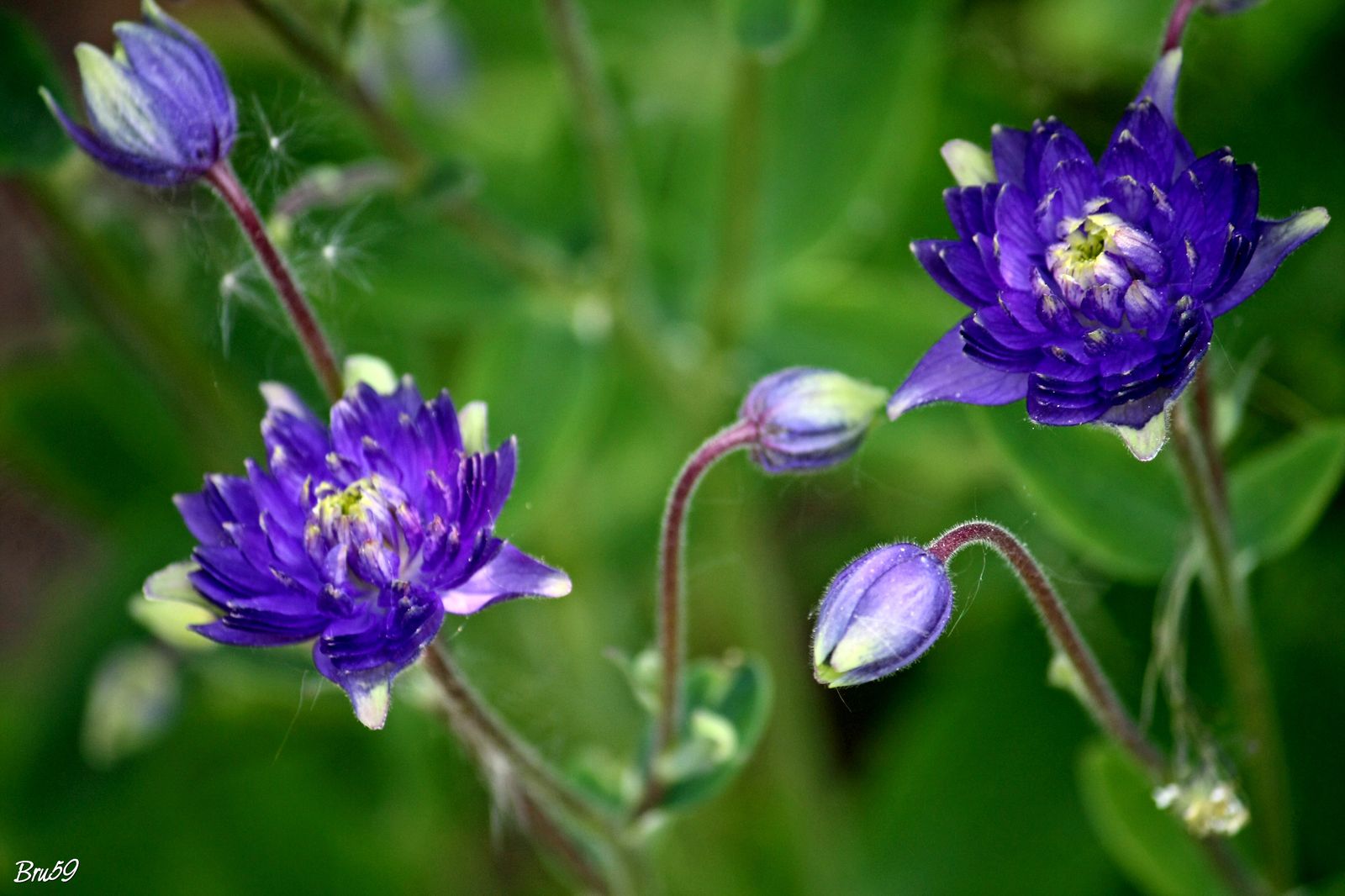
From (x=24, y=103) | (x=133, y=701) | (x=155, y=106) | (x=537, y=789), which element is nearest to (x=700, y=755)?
(x=537, y=789)

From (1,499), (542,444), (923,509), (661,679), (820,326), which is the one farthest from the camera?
(1,499)

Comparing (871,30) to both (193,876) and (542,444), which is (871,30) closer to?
(542,444)

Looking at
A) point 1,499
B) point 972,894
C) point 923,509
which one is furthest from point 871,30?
point 1,499

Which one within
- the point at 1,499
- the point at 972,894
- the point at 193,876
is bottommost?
the point at 972,894

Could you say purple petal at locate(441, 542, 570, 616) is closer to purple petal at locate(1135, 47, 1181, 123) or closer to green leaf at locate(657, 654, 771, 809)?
green leaf at locate(657, 654, 771, 809)

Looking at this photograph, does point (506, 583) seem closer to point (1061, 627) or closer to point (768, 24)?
point (1061, 627)
